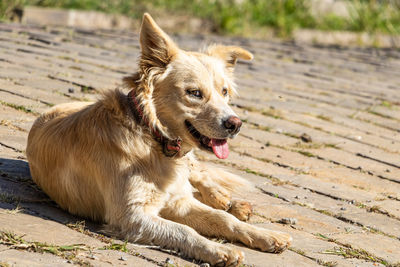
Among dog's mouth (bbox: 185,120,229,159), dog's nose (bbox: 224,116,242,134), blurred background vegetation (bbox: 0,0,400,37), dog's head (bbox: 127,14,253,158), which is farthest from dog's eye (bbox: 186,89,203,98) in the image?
blurred background vegetation (bbox: 0,0,400,37)

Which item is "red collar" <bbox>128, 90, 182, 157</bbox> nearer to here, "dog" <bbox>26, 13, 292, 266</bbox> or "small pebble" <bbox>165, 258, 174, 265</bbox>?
"dog" <bbox>26, 13, 292, 266</bbox>

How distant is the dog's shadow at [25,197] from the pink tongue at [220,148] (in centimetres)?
86

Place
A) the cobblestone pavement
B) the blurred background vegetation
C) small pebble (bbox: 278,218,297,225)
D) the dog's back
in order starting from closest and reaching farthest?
1. the cobblestone pavement
2. the dog's back
3. small pebble (bbox: 278,218,297,225)
4. the blurred background vegetation

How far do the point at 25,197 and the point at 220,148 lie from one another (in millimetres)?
1261

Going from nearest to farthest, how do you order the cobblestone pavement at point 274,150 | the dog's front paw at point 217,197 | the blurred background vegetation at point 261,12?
the cobblestone pavement at point 274,150 < the dog's front paw at point 217,197 < the blurred background vegetation at point 261,12

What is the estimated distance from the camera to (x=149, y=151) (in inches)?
159

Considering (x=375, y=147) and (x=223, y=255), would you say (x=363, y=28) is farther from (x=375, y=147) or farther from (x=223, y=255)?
(x=223, y=255)

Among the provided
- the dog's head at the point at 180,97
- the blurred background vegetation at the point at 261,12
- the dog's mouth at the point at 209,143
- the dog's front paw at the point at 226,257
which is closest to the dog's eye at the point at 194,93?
the dog's head at the point at 180,97

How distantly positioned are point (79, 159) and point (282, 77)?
5.08 metres

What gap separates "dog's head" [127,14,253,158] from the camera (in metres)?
4.10

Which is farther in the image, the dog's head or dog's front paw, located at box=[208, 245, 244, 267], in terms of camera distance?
the dog's head

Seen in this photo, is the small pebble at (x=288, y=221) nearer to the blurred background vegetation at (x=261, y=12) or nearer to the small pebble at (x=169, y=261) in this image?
the small pebble at (x=169, y=261)

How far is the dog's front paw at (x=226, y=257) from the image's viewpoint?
3432 mm

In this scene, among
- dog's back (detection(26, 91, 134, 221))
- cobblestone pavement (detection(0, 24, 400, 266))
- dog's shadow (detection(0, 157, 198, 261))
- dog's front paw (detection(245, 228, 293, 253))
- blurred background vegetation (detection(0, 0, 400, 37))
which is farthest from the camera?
blurred background vegetation (detection(0, 0, 400, 37))
